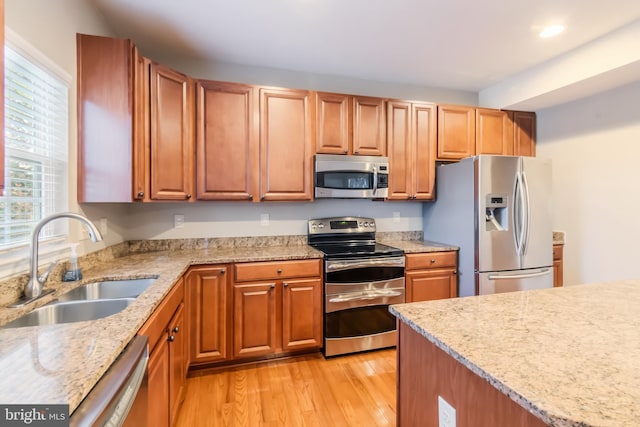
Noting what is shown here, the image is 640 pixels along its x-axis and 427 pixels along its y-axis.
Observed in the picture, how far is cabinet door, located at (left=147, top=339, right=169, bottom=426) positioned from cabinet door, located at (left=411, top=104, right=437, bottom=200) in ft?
8.18

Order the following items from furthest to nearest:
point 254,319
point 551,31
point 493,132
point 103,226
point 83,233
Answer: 1. point 493,132
2. point 254,319
3. point 551,31
4. point 103,226
5. point 83,233

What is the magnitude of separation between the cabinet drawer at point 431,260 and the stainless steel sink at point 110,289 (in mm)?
2026

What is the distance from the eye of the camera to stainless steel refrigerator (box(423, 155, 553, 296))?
263cm

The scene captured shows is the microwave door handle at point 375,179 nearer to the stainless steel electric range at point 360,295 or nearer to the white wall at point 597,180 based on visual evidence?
the stainless steel electric range at point 360,295

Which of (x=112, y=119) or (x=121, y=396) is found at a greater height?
(x=112, y=119)

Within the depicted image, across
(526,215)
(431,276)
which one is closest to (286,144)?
(431,276)

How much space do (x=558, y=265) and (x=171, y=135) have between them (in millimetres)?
3812

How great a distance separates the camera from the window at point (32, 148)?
4.50 feet

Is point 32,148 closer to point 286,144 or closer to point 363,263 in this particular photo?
point 286,144

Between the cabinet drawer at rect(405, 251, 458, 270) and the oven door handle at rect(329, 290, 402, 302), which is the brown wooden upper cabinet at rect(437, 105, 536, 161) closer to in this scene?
the cabinet drawer at rect(405, 251, 458, 270)

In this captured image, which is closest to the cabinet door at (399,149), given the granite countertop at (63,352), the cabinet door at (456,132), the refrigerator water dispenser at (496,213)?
the cabinet door at (456,132)

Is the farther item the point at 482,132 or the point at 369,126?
the point at 482,132

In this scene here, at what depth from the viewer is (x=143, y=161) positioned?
2.06 metres

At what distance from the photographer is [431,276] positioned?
279cm
